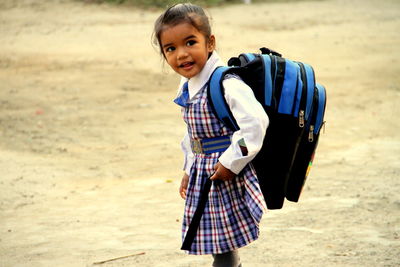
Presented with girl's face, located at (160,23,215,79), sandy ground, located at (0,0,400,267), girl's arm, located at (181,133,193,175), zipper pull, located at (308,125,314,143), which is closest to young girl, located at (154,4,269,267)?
girl's face, located at (160,23,215,79)

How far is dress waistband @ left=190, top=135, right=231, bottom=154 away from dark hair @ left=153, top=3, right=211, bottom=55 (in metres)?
0.42

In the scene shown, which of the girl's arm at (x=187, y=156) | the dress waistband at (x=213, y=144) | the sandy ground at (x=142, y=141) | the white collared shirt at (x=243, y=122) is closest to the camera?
the white collared shirt at (x=243, y=122)

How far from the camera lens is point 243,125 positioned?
106 inches

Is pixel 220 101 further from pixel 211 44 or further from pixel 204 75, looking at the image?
pixel 211 44

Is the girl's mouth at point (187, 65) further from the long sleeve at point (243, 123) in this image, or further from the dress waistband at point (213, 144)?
the dress waistband at point (213, 144)

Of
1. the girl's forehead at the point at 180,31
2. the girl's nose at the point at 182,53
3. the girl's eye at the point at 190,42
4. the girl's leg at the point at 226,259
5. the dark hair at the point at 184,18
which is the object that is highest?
the dark hair at the point at 184,18

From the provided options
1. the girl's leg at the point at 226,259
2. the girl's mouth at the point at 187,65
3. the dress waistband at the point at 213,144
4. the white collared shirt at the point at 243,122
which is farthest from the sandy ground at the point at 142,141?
the girl's mouth at the point at 187,65

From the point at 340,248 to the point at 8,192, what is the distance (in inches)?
112

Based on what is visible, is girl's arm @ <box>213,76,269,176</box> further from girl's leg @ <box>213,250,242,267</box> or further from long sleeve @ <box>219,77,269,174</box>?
girl's leg @ <box>213,250,242,267</box>

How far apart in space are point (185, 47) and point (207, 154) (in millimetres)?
451

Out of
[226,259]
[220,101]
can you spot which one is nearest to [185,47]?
[220,101]

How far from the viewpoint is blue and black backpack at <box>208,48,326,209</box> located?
279cm

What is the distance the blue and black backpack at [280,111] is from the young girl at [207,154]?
2.3 inches

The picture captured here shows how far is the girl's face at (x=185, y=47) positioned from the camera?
286cm
